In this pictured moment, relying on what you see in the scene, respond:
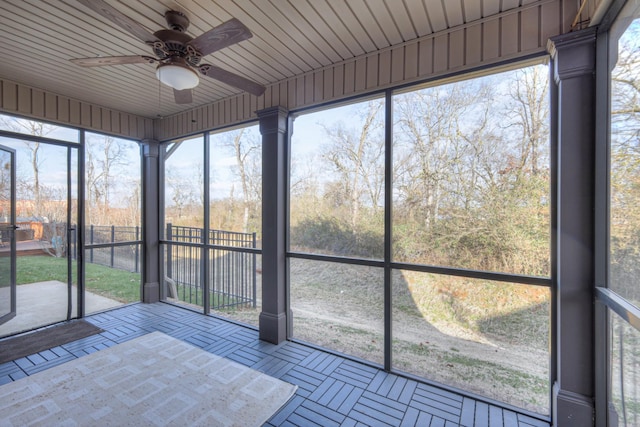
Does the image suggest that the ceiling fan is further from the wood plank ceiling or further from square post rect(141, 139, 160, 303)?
square post rect(141, 139, 160, 303)

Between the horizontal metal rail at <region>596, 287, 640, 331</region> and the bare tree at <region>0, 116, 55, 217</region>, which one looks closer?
the horizontal metal rail at <region>596, 287, 640, 331</region>

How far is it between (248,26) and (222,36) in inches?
26.1

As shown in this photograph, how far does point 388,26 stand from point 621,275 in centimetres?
227

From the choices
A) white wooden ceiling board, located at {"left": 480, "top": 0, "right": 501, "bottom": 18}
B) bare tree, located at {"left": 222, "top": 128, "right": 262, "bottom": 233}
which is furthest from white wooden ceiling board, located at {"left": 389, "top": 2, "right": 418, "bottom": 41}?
bare tree, located at {"left": 222, "top": 128, "right": 262, "bottom": 233}

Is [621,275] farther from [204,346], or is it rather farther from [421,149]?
[204,346]

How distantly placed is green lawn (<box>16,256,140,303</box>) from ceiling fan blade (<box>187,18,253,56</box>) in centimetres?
371

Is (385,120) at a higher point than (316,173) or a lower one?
higher

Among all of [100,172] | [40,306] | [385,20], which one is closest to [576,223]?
[385,20]

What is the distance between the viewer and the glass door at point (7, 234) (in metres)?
3.29

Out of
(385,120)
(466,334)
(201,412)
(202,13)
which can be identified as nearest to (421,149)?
(385,120)

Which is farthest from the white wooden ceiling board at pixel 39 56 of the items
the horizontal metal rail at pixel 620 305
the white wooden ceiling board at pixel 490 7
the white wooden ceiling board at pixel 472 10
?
the horizontal metal rail at pixel 620 305

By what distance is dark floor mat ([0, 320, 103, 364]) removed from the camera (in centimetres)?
294

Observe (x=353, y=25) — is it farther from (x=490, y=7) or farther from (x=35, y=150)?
(x=35, y=150)

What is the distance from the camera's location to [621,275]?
1.59 m
